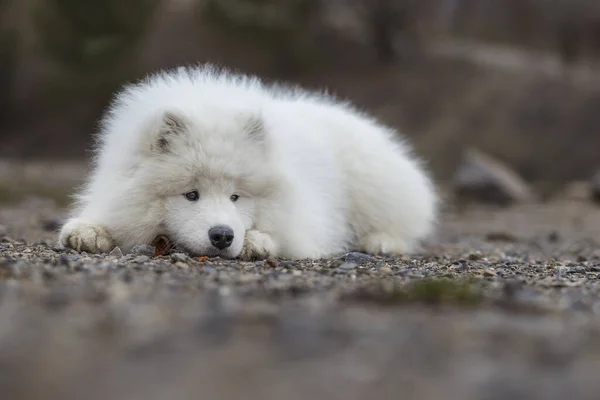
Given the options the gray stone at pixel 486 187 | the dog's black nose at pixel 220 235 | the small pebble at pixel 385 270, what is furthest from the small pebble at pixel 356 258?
the gray stone at pixel 486 187

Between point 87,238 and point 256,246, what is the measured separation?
130 cm

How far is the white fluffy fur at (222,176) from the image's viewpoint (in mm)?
6121

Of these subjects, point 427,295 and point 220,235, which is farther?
point 220,235

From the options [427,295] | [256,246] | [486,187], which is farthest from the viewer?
[486,187]

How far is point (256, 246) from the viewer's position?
625 centimetres

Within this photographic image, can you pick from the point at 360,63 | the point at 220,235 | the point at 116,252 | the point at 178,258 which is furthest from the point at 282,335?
the point at 360,63

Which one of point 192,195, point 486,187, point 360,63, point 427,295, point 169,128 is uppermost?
point 360,63

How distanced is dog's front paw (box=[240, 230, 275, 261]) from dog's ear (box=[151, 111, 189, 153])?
92 centimetres

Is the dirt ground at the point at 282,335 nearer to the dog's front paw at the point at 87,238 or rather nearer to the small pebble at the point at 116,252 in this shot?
the small pebble at the point at 116,252

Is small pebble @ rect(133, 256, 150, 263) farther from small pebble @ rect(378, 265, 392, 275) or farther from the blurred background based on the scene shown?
the blurred background

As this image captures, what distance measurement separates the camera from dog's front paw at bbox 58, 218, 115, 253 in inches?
247

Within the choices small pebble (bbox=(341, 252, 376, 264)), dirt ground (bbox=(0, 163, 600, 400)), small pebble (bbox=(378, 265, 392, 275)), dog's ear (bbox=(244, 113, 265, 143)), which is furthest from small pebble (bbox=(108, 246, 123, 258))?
small pebble (bbox=(378, 265, 392, 275))

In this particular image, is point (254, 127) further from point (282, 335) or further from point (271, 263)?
point (282, 335)

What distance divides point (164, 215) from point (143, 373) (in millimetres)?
3394
